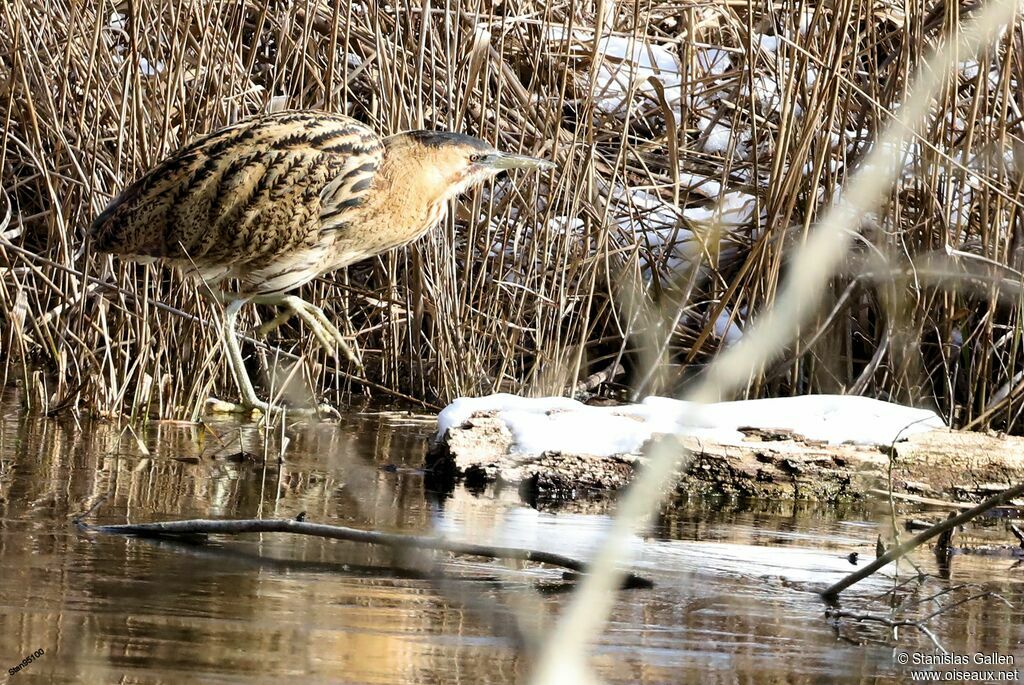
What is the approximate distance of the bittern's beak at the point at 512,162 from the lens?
15.7 feet

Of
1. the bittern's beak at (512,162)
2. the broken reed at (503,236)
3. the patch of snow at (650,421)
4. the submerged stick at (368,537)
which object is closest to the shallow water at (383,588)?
the submerged stick at (368,537)

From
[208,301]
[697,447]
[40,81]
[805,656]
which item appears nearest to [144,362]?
[208,301]

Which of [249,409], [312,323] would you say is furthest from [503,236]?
[249,409]

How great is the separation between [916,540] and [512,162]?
8.79 feet

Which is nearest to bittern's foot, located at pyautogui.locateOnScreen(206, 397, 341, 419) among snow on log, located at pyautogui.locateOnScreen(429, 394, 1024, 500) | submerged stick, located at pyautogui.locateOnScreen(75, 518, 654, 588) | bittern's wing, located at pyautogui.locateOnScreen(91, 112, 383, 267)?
bittern's wing, located at pyautogui.locateOnScreen(91, 112, 383, 267)

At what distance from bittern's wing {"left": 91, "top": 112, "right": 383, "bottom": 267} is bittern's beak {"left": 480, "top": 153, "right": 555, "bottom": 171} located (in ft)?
1.29

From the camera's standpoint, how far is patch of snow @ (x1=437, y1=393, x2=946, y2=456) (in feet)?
12.4

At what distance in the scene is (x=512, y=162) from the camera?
4.87 m

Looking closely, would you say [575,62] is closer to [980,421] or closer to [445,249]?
[445,249]

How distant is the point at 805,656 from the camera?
82.7 inches

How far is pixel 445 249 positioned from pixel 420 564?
8.68 ft

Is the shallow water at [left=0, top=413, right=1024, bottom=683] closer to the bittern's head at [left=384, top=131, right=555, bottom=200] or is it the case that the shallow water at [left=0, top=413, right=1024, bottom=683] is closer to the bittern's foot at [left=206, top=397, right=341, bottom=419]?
the bittern's foot at [left=206, top=397, right=341, bottom=419]

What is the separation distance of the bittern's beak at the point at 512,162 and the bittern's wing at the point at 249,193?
0.39m

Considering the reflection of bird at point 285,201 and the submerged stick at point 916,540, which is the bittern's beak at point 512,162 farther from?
the submerged stick at point 916,540
